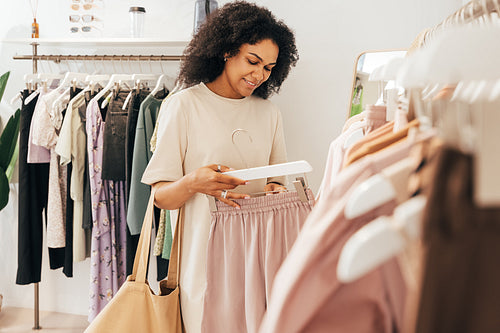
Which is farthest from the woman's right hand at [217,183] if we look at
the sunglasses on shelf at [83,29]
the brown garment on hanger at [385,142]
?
the sunglasses on shelf at [83,29]

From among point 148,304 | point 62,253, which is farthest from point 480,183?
point 62,253

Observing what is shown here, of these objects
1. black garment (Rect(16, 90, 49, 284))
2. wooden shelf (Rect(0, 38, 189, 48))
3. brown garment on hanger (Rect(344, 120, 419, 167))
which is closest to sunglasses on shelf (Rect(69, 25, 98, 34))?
wooden shelf (Rect(0, 38, 189, 48))

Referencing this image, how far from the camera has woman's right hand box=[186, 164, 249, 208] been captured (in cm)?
124

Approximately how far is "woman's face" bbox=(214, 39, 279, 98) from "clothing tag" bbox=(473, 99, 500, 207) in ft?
4.05

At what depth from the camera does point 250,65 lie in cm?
153

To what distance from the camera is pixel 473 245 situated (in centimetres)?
33

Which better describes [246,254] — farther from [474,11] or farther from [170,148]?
[474,11]

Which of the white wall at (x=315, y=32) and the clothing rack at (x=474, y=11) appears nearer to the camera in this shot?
the clothing rack at (x=474, y=11)

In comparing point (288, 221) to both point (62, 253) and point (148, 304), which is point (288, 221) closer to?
point (148, 304)

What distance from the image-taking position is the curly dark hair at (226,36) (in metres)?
1.53

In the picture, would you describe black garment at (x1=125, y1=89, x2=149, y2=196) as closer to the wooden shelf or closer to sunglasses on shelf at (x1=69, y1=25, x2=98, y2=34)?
the wooden shelf

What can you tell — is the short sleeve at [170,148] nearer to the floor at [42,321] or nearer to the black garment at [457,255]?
the black garment at [457,255]

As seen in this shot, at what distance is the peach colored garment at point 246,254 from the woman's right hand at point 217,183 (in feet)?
0.08

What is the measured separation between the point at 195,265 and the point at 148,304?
0.20 metres
